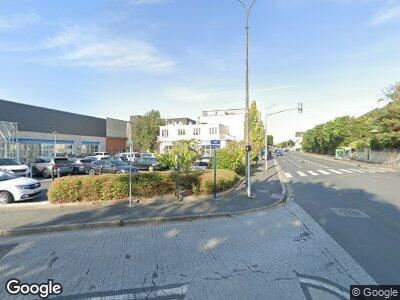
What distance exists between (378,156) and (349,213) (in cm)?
3540

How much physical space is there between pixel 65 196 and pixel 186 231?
5.38 metres

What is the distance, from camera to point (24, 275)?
17.0 feet

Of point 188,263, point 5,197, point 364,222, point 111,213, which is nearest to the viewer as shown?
point 188,263

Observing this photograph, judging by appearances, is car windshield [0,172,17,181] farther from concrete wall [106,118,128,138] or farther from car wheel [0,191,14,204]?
concrete wall [106,118,128,138]

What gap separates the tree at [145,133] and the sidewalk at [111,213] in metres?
52.5

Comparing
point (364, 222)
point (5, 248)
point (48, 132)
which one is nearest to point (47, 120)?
point (48, 132)

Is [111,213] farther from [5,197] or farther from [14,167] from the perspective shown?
[14,167]

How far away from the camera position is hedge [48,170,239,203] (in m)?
10.7

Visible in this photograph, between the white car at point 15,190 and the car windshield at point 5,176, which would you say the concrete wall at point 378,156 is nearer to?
the white car at point 15,190

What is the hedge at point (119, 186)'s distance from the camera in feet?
35.2

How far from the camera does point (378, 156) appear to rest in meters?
39.6

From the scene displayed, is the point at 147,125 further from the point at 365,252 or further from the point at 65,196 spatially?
the point at 365,252

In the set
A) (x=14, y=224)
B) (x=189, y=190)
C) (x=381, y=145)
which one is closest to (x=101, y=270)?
(x=14, y=224)

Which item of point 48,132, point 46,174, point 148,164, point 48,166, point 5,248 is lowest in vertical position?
point 5,248
